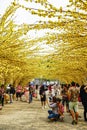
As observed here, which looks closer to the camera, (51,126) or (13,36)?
(51,126)

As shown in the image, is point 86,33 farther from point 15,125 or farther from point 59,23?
point 15,125

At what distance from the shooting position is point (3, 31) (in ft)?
52.0

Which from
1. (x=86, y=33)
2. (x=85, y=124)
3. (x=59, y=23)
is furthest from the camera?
(x=85, y=124)

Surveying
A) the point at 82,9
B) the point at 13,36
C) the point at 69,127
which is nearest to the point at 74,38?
the point at 82,9

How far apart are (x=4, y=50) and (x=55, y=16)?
6.72 metres

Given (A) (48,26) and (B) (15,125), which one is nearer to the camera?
(A) (48,26)

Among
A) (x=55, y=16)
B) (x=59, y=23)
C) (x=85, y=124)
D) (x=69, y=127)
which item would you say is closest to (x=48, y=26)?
(x=59, y=23)

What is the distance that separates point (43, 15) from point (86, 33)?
2.79 metres

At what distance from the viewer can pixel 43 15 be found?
934 centimetres

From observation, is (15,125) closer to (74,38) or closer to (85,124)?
(85,124)

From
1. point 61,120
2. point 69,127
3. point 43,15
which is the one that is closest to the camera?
point 43,15

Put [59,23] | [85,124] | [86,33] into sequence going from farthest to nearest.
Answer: [85,124] < [86,33] < [59,23]

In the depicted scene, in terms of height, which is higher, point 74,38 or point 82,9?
point 82,9

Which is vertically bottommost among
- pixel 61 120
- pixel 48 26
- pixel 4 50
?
pixel 61 120
